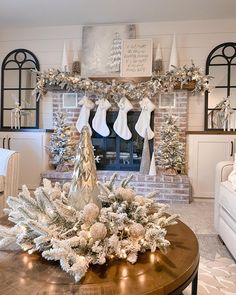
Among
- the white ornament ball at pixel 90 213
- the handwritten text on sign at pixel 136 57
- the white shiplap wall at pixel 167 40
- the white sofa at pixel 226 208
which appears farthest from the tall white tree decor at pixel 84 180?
the white shiplap wall at pixel 167 40

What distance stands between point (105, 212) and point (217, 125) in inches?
132

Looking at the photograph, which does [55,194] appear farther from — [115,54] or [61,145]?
[115,54]

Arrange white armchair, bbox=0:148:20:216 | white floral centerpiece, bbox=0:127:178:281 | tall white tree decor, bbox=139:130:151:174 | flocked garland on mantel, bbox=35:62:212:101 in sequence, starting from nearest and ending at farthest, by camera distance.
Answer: white floral centerpiece, bbox=0:127:178:281, white armchair, bbox=0:148:20:216, flocked garland on mantel, bbox=35:62:212:101, tall white tree decor, bbox=139:130:151:174

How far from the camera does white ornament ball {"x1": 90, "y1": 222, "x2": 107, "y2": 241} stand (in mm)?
993

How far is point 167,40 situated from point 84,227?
3683 millimetres

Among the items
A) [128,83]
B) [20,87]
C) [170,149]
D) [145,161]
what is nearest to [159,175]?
[145,161]

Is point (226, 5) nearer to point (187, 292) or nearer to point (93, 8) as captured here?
point (93, 8)

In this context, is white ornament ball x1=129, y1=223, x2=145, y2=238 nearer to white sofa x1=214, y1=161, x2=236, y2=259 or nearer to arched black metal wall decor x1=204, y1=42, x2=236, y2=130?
white sofa x1=214, y1=161, x2=236, y2=259

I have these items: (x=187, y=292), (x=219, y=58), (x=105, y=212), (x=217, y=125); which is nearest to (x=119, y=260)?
(x=105, y=212)

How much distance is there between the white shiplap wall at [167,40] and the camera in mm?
4027

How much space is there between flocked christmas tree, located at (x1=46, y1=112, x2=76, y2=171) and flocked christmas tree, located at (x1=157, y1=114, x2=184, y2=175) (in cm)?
128

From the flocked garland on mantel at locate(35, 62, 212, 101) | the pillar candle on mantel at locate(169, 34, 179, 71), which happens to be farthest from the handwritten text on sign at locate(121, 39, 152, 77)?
the pillar candle on mantel at locate(169, 34, 179, 71)

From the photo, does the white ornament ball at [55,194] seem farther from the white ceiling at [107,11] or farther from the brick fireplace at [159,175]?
the white ceiling at [107,11]

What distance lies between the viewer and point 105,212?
1.11 m
